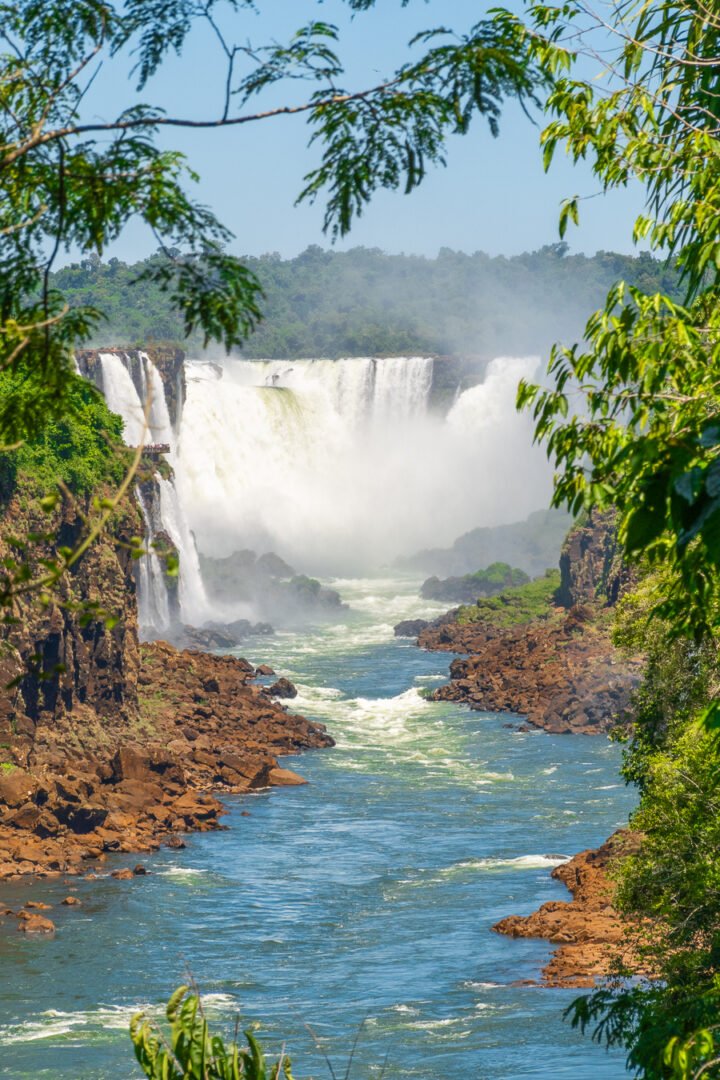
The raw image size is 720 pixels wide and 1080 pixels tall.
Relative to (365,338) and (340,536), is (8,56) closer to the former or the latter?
(340,536)

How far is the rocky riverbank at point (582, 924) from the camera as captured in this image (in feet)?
70.1

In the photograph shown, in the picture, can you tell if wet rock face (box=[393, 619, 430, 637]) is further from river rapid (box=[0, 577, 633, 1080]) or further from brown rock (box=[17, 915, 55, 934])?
brown rock (box=[17, 915, 55, 934])

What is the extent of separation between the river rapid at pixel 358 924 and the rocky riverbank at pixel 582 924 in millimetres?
412

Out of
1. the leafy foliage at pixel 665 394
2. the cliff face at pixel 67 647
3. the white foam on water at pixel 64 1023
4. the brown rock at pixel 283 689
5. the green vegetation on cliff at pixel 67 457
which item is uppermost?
the leafy foliage at pixel 665 394

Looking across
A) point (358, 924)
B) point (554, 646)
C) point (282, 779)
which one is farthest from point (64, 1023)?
point (554, 646)

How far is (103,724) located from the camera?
1416 inches

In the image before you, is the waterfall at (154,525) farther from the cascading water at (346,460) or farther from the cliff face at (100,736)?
the cliff face at (100,736)

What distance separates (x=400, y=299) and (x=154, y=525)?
325ft

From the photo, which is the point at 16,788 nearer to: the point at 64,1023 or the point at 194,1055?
the point at 64,1023

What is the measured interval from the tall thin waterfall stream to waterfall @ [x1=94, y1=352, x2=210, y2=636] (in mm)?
206

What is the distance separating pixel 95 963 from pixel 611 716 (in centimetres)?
2690

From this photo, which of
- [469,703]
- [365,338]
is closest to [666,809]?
[469,703]

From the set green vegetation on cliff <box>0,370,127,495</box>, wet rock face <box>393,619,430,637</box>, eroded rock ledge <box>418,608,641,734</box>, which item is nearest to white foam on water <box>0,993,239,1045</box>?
green vegetation on cliff <box>0,370,127,495</box>

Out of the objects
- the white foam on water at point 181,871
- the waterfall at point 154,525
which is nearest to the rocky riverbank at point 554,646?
the waterfall at point 154,525
